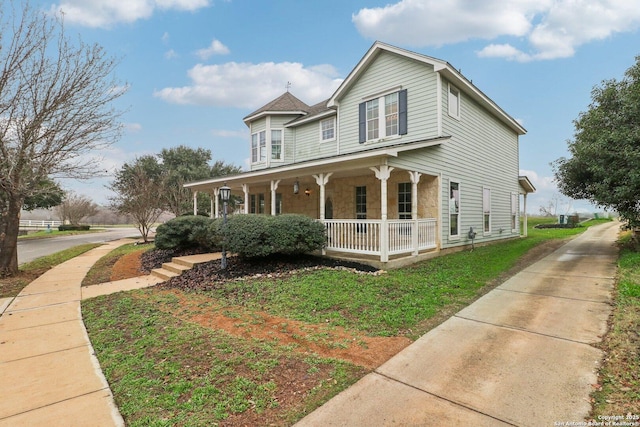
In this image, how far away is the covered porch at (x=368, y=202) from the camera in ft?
27.5

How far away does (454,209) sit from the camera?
1111cm

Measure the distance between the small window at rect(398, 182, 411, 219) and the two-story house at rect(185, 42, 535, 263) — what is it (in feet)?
0.14

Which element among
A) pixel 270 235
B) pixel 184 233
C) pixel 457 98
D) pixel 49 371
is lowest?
pixel 49 371

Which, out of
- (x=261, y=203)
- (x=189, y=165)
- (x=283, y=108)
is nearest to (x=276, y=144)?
(x=283, y=108)

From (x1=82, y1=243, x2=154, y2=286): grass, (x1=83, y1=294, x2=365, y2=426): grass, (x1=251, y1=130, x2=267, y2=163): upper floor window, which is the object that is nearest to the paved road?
(x1=82, y1=243, x2=154, y2=286): grass

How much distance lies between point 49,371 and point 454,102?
1252 centimetres

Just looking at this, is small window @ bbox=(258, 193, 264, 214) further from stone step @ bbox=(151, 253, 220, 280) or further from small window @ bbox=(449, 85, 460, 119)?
small window @ bbox=(449, 85, 460, 119)

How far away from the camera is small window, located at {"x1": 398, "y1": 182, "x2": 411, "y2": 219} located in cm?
1115

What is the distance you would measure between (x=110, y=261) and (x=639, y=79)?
1862 cm

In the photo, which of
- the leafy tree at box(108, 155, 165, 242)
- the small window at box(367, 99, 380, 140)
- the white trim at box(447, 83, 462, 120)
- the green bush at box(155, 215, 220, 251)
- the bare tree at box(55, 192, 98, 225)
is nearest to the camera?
A: the white trim at box(447, 83, 462, 120)

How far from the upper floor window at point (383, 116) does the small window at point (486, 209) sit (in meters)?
5.16

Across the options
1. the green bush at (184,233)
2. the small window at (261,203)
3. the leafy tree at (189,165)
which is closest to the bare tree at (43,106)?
the green bush at (184,233)

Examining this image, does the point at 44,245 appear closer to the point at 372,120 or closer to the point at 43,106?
the point at 43,106

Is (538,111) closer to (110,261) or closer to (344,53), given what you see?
(344,53)
